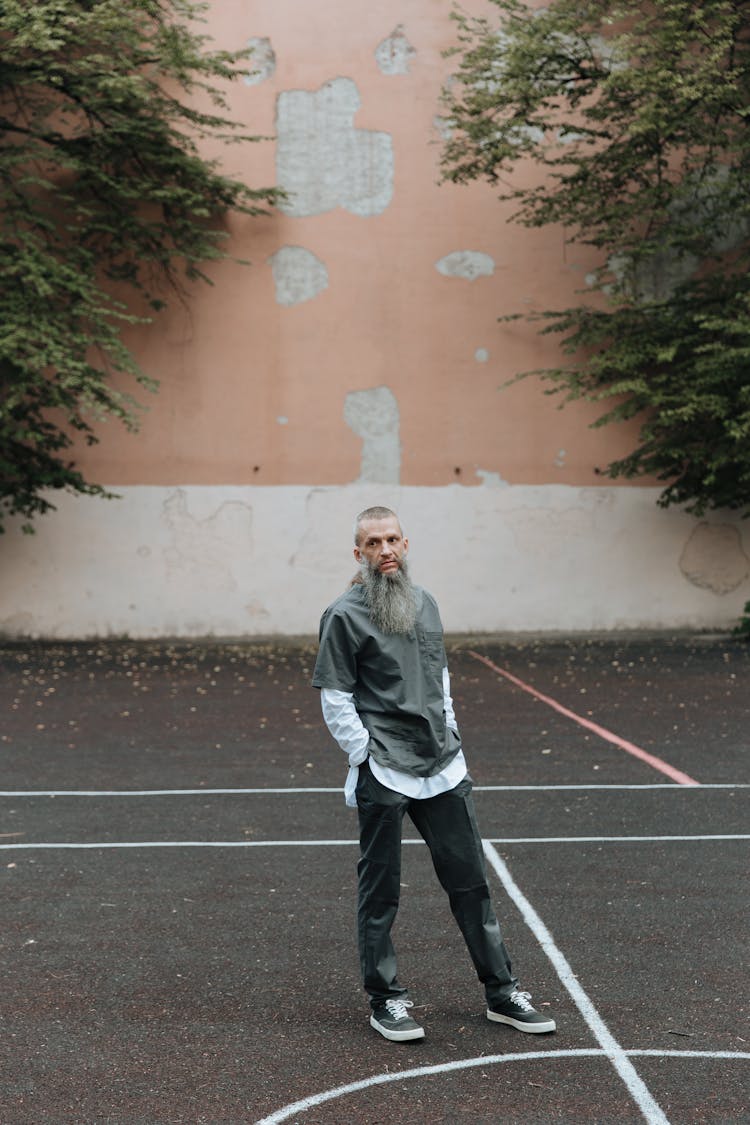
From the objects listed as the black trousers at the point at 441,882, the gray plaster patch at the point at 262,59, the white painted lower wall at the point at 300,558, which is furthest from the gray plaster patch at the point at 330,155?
the black trousers at the point at 441,882

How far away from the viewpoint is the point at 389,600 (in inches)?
215

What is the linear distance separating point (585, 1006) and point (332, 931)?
1551 millimetres

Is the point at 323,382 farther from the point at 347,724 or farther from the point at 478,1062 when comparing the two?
the point at 478,1062

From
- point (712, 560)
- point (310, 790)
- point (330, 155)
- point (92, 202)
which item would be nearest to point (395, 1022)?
point (310, 790)

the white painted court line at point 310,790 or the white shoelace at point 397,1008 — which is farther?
the white painted court line at point 310,790

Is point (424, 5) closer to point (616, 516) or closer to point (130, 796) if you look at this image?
point (616, 516)

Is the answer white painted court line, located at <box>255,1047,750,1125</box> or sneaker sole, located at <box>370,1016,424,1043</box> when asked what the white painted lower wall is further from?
white painted court line, located at <box>255,1047,750,1125</box>

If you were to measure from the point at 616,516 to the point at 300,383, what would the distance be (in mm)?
5778

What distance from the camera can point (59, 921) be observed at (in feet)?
22.5

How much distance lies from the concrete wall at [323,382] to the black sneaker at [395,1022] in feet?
57.8

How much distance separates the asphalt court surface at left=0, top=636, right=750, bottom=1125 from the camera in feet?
15.5

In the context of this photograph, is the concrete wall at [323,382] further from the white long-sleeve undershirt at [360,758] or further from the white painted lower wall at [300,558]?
the white long-sleeve undershirt at [360,758]

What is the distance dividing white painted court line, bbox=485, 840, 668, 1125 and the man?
0.80ft

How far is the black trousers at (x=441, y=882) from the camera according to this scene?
209 inches
